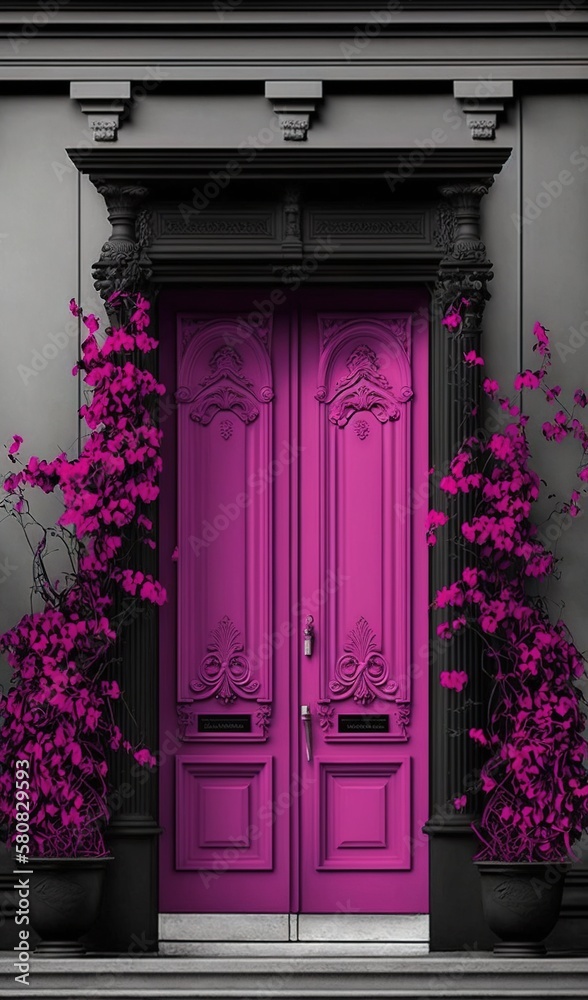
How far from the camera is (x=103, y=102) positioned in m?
6.60

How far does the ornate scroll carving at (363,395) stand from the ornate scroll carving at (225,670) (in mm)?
1189

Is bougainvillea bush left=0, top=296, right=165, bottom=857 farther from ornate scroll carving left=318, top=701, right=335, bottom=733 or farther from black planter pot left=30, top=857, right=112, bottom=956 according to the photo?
ornate scroll carving left=318, top=701, right=335, bottom=733

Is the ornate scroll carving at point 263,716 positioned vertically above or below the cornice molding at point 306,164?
below

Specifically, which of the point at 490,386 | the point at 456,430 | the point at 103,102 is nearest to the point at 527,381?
the point at 490,386

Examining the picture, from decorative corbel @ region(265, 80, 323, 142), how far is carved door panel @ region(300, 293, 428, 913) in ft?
2.70

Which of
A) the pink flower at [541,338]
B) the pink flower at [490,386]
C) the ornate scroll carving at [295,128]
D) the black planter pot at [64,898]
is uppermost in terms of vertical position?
the ornate scroll carving at [295,128]

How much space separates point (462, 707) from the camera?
6.38 m

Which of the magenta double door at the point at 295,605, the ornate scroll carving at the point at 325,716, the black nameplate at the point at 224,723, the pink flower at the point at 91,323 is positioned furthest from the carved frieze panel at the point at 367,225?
the black nameplate at the point at 224,723

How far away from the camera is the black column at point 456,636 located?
635 cm

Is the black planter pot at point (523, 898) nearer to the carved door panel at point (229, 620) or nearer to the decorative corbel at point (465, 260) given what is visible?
the carved door panel at point (229, 620)

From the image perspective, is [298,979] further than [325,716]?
No

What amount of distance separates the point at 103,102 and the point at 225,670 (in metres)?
2.85

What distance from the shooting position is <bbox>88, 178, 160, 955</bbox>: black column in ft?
20.9

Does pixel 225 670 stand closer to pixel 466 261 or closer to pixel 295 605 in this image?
pixel 295 605
